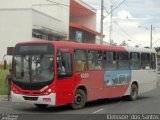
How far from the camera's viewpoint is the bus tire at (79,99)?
19875 mm

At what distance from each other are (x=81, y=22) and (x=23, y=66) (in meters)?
67.2

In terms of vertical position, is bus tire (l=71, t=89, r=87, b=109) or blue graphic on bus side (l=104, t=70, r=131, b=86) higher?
blue graphic on bus side (l=104, t=70, r=131, b=86)

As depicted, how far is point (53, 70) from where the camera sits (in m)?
18.6

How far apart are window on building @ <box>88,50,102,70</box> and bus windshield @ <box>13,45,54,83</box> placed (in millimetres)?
2729

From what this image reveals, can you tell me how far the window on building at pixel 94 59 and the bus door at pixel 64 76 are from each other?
1595mm

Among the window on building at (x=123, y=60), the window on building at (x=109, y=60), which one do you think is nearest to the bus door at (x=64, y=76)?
the window on building at (x=109, y=60)

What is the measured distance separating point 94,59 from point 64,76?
2.64m

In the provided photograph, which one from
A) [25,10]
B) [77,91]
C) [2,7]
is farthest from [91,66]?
[2,7]

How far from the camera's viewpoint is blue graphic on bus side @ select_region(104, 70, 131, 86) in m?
22.5

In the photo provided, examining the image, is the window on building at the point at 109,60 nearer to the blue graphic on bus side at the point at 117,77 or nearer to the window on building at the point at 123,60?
the blue graphic on bus side at the point at 117,77

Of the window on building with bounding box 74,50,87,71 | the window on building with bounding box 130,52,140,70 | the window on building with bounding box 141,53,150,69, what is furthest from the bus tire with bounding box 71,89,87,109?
the window on building with bounding box 141,53,150,69

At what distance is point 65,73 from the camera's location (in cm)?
1928

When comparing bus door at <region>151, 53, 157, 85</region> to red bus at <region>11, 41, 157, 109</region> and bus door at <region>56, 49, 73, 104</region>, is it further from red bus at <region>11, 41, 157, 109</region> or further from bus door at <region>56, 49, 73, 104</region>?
bus door at <region>56, 49, 73, 104</region>

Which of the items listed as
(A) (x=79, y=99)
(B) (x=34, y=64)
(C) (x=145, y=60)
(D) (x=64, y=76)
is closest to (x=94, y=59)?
(A) (x=79, y=99)
